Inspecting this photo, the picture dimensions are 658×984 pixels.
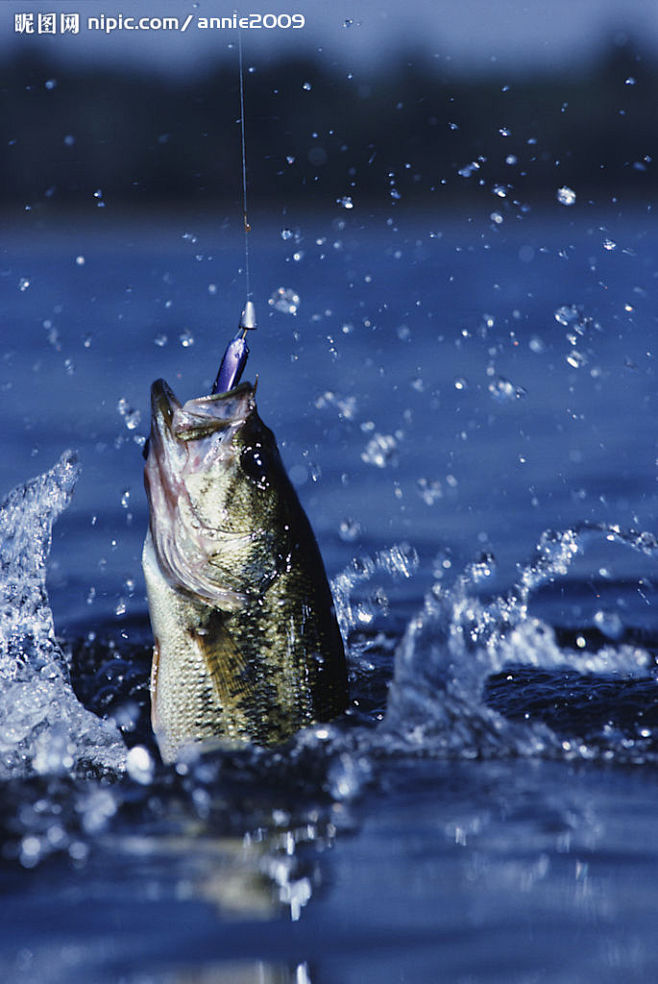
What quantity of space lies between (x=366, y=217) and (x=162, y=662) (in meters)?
29.3

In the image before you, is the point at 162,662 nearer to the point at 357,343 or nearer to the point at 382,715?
the point at 382,715

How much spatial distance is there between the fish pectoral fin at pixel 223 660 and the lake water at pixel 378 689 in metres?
0.21

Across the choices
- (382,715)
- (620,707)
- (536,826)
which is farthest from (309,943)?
(620,707)

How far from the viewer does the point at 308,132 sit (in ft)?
69.0

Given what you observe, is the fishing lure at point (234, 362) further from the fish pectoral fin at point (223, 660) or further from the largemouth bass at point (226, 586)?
the fish pectoral fin at point (223, 660)

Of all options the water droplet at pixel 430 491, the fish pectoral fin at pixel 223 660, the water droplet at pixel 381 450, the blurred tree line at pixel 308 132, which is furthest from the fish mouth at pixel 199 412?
the blurred tree line at pixel 308 132

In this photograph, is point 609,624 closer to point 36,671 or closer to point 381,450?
point 36,671

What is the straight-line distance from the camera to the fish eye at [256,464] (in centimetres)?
399

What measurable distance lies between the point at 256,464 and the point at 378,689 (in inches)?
67.7

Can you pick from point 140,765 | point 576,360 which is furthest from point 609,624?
point 576,360

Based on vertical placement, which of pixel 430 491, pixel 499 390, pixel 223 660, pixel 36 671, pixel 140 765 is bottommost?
pixel 140 765

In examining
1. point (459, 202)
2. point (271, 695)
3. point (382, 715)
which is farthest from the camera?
point (459, 202)

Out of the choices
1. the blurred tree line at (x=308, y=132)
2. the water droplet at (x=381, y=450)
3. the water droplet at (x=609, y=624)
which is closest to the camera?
the water droplet at (x=609, y=624)

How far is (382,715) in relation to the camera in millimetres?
5059
